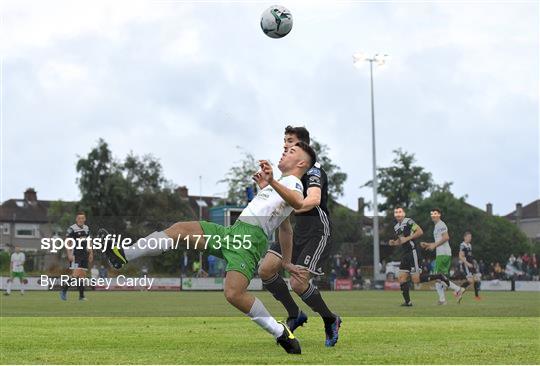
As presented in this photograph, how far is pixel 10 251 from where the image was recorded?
122 ft

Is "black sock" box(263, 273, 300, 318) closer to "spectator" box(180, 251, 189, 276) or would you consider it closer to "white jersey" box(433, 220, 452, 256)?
"white jersey" box(433, 220, 452, 256)

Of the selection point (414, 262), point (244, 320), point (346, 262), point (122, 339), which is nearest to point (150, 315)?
point (244, 320)

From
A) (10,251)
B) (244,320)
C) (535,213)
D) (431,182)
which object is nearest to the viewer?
(244,320)

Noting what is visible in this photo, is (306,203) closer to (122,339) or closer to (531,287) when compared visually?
(122,339)

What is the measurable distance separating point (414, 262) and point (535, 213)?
116 m

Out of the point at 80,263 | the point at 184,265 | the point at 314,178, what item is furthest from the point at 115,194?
the point at 314,178

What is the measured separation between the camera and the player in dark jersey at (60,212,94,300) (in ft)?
78.8

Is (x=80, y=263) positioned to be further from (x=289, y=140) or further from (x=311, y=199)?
(x=311, y=199)

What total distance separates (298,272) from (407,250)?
1289 centimetres

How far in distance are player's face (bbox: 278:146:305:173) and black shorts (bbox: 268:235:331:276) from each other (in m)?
1.92

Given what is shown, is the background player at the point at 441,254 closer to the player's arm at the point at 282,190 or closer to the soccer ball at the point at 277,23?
the soccer ball at the point at 277,23

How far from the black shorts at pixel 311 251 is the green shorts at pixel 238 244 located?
1983mm

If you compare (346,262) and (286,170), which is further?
(346,262)

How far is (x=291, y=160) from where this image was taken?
30.4 ft
